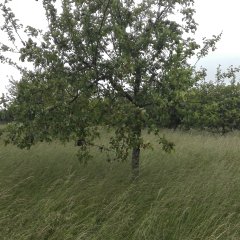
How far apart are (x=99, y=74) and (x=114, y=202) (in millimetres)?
2147

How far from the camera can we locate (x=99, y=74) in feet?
20.2

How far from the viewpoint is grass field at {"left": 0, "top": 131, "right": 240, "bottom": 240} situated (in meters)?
4.50

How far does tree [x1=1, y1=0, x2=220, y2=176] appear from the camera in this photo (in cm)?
576

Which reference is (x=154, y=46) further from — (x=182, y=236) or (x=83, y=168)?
(x=182, y=236)

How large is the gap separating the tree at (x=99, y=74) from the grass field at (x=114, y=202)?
2.06ft

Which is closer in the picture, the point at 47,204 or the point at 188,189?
the point at 47,204

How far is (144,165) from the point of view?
7754mm

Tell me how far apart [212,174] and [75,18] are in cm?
376

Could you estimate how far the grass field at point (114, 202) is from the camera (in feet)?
14.8

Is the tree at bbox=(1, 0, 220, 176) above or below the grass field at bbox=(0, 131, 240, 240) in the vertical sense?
above

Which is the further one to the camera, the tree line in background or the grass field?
the tree line in background

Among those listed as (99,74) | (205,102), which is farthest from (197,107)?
(99,74)

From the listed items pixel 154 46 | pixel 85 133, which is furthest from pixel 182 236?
pixel 154 46

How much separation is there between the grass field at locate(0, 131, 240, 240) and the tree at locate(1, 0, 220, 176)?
0.63 meters
